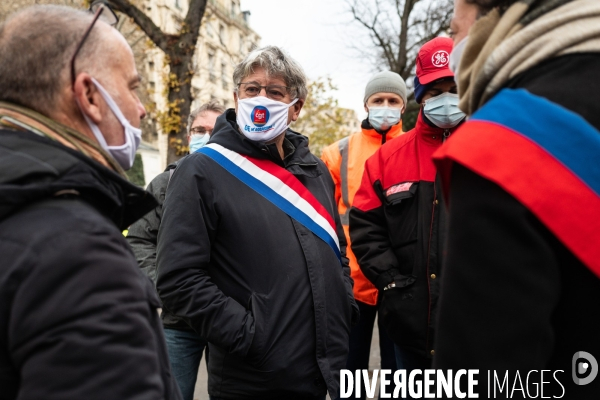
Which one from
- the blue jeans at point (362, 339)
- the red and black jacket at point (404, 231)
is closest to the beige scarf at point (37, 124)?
the red and black jacket at point (404, 231)

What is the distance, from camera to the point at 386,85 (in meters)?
4.02

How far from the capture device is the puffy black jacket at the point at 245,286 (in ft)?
7.38

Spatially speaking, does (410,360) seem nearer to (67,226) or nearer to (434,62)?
(434,62)

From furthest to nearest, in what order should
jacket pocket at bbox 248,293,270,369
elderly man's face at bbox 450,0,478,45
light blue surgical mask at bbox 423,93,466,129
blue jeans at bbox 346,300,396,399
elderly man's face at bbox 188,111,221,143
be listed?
elderly man's face at bbox 188,111,221,143 < blue jeans at bbox 346,300,396,399 < light blue surgical mask at bbox 423,93,466,129 < jacket pocket at bbox 248,293,270,369 < elderly man's face at bbox 450,0,478,45

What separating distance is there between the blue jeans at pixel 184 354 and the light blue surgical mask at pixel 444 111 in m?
1.95

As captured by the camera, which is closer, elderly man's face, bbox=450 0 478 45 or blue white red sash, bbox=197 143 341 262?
elderly man's face, bbox=450 0 478 45

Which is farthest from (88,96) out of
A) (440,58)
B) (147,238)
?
(147,238)

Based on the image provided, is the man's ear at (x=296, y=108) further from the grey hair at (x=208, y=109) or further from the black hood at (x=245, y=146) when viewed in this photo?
the grey hair at (x=208, y=109)

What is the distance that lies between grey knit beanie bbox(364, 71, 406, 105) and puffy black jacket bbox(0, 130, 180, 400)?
3.08m

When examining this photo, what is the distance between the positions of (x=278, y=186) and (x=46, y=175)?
140 cm

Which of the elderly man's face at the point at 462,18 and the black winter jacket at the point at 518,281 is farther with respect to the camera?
the elderly man's face at the point at 462,18

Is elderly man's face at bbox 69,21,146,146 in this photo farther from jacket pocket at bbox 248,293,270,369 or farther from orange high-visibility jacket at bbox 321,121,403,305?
orange high-visibility jacket at bbox 321,121,403,305

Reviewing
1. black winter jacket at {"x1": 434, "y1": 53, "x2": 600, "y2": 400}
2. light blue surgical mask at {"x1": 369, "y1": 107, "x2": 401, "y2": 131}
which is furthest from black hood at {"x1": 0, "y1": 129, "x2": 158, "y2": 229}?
light blue surgical mask at {"x1": 369, "y1": 107, "x2": 401, "y2": 131}

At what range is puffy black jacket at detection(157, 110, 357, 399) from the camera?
225 centimetres
